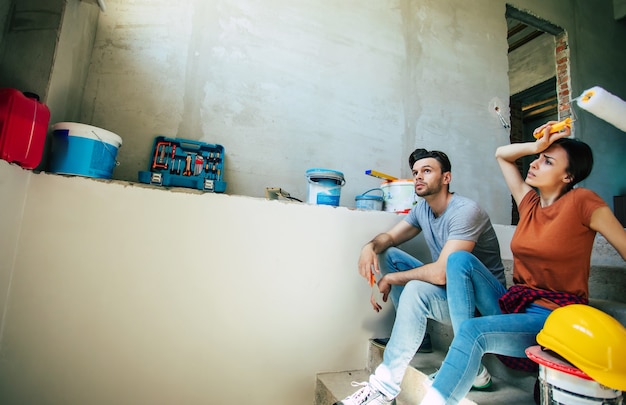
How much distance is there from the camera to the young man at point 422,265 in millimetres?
1271

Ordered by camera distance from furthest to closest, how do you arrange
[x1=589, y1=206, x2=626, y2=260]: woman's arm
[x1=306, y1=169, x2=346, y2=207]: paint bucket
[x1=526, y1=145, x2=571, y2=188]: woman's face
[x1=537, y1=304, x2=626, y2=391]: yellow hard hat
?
[x1=306, y1=169, x2=346, y2=207]: paint bucket, [x1=526, y1=145, x2=571, y2=188]: woman's face, [x1=589, y1=206, x2=626, y2=260]: woman's arm, [x1=537, y1=304, x2=626, y2=391]: yellow hard hat

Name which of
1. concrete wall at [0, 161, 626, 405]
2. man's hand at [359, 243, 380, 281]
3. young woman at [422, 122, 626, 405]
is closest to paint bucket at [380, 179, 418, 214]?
concrete wall at [0, 161, 626, 405]

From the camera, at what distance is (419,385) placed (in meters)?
1.38

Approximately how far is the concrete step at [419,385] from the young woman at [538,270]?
252mm

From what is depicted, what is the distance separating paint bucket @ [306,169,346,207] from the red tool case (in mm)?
1256

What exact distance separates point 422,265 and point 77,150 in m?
1.68

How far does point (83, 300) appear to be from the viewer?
1.33 m

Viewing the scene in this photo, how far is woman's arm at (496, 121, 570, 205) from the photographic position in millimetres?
1272

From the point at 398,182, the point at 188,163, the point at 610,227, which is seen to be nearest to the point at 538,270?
the point at 610,227

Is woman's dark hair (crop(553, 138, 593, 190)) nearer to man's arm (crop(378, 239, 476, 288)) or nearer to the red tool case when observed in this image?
man's arm (crop(378, 239, 476, 288))

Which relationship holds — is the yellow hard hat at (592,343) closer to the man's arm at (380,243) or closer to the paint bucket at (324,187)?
the man's arm at (380,243)

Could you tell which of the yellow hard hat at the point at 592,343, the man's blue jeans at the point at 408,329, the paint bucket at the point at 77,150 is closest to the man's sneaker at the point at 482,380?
the man's blue jeans at the point at 408,329

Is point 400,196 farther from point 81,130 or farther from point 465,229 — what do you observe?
point 81,130

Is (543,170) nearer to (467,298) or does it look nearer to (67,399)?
(467,298)
